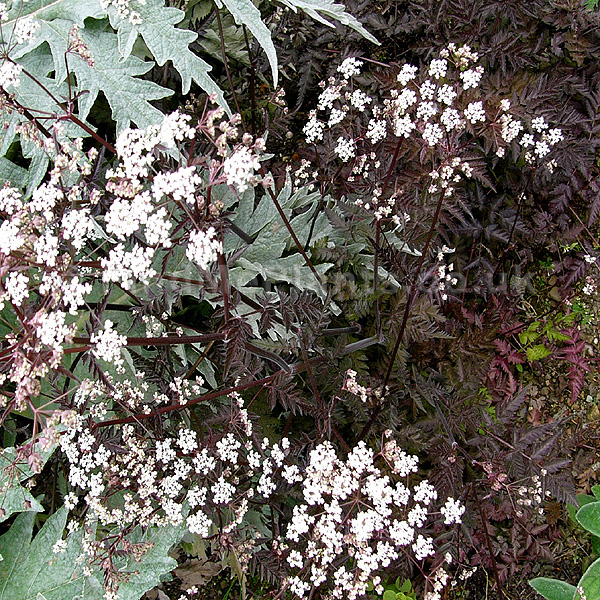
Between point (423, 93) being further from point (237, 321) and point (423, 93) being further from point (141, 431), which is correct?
point (141, 431)

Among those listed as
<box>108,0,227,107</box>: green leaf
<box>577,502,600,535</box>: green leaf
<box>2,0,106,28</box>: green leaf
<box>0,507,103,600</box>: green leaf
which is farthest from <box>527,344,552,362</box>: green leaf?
<box>2,0,106,28</box>: green leaf

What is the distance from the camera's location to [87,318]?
226 centimetres

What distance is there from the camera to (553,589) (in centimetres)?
255

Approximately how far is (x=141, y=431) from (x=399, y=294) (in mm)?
1078

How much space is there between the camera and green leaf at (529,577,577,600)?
2.54 m

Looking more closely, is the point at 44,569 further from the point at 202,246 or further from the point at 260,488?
the point at 202,246

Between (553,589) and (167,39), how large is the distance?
9.14 ft

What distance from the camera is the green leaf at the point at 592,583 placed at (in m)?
2.45

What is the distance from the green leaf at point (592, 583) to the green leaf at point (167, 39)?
8.14 feet

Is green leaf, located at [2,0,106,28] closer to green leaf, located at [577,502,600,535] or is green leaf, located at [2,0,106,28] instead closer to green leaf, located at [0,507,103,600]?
green leaf, located at [0,507,103,600]

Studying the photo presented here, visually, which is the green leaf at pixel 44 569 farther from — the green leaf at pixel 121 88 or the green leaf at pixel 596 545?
the green leaf at pixel 596 545

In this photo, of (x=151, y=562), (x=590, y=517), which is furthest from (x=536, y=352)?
(x=151, y=562)

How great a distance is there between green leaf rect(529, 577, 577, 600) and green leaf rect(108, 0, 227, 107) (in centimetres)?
245

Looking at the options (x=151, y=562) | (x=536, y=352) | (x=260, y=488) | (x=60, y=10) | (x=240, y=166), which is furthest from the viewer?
(x=536, y=352)
